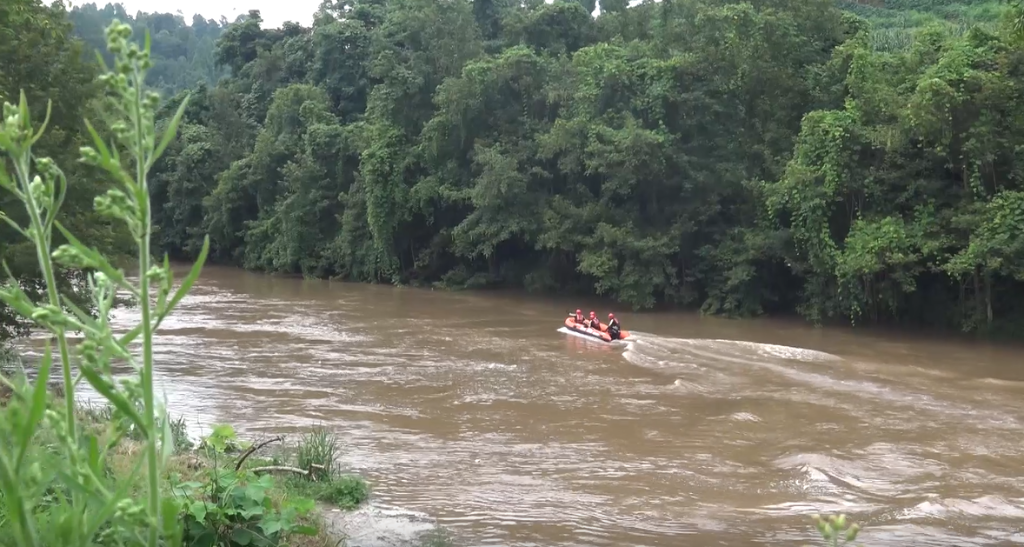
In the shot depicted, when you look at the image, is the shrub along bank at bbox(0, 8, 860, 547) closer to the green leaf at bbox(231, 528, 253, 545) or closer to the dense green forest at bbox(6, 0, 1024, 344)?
the green leaf at bbox(231, 528, 253, 545)

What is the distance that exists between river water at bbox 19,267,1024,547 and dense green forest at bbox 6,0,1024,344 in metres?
2.32

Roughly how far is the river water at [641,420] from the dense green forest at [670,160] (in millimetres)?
2315

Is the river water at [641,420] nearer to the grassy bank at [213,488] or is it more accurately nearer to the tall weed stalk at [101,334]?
the grassy bank at [213,488]

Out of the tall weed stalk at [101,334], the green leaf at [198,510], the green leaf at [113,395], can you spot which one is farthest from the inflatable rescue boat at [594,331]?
the green leaf at [113,395]

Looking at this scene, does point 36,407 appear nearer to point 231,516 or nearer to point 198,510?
point 198,510

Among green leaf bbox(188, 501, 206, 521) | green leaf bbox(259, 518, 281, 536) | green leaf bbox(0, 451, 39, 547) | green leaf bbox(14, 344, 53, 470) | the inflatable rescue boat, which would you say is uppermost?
green leaf bbox(14, 344, 53, 470)

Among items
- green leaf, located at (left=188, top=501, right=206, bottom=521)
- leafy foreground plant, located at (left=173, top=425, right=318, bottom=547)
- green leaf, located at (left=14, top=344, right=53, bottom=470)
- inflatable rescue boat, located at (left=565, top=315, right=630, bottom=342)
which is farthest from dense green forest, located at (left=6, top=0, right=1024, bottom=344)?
green leaf, located at (left=14, top=344, right=53, bottom=470)

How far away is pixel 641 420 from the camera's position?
1368cm

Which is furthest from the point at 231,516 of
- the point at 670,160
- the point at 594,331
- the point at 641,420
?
the point at 670,160

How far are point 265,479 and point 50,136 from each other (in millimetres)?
9346

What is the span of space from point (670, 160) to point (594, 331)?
8.24 metres

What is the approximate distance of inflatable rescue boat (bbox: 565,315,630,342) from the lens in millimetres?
20125

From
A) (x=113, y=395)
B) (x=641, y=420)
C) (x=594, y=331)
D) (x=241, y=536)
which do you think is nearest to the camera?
(x=113, y=395)

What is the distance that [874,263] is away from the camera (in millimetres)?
21531
